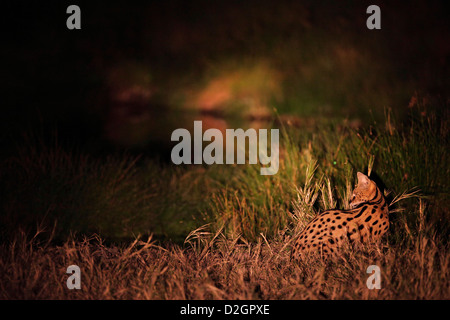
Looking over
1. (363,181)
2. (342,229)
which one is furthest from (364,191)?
(342,229)

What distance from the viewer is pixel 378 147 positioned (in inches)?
188

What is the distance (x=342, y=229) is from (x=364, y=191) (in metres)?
0.43

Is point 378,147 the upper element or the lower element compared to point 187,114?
lower

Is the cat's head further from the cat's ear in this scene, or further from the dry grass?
the dry grass

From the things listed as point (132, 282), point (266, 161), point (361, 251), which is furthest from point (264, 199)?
point (132, 282)

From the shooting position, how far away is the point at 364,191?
3430mm

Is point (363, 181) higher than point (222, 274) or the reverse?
higher

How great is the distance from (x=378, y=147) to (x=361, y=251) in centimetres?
185

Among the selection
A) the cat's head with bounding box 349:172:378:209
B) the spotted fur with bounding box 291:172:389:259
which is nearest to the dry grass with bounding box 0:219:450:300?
the spotted fur with bounding box 291:172:389:259

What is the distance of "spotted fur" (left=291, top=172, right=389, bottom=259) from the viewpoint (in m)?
3.13

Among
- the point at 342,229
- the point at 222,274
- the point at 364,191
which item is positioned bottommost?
the point at 222,274

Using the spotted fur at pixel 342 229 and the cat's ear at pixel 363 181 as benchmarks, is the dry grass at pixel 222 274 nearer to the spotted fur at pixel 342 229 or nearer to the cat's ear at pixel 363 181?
the spotted fur at pixel 342 229

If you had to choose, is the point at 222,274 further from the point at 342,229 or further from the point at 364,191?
the point at 364,191
